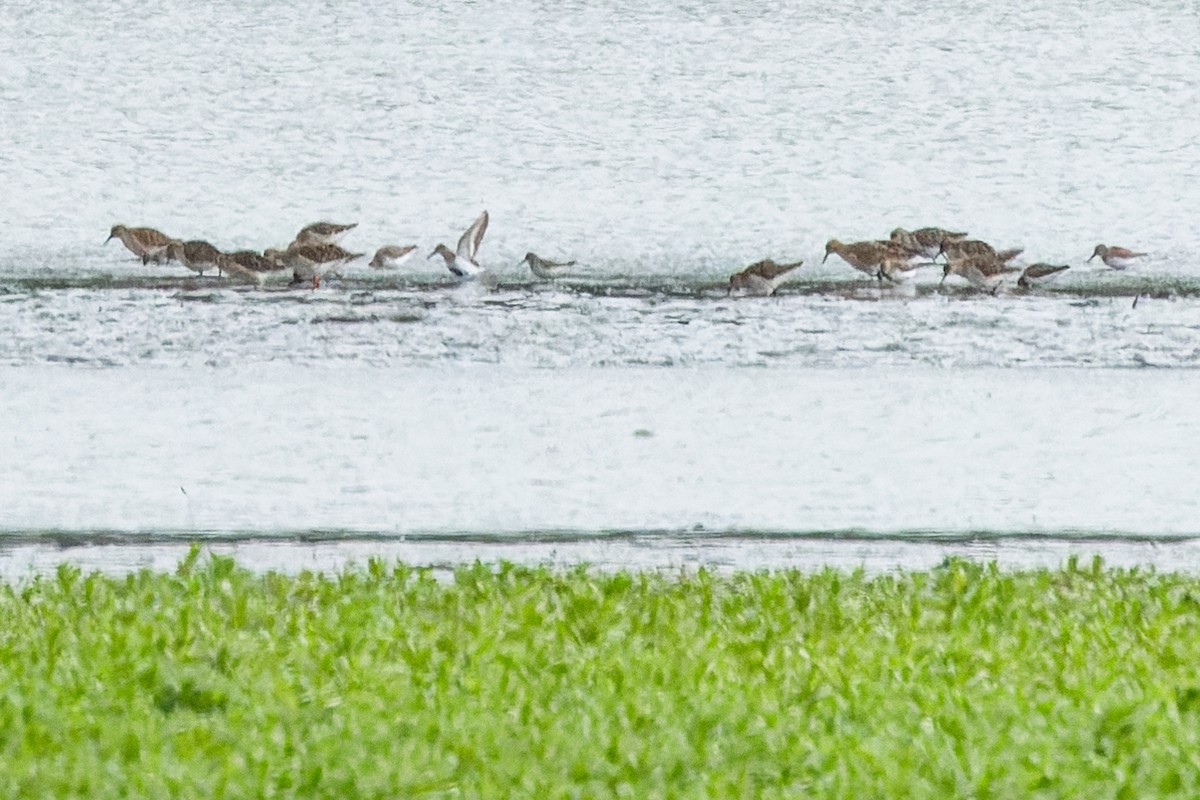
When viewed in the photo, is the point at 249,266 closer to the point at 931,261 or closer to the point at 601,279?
the point at 601,279

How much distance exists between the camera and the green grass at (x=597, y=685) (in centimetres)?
385

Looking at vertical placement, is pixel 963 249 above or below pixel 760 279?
above

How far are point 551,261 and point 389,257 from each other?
766 millimetres

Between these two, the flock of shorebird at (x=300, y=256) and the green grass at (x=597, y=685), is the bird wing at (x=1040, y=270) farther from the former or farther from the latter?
the green grass at (x=597, y=685)

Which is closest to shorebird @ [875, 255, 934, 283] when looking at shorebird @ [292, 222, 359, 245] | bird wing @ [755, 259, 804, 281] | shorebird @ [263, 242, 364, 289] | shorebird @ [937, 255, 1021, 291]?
shorebird @ [937, 255, 1021, 291]

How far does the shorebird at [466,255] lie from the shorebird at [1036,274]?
2.53 metres

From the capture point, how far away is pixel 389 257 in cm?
1038

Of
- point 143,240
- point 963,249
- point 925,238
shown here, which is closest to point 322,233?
point 143,240

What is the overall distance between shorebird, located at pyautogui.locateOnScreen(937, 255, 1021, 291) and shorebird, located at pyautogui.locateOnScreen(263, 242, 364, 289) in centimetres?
278

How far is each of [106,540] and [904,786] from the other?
10.7 ft

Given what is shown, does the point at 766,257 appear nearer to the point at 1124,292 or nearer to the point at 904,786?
the point at 1124,292

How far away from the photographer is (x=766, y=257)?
34.2 feet

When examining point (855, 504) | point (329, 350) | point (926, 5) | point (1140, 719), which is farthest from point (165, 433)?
point (926, 5)

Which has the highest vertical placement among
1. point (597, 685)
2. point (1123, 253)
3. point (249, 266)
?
point (1123, 253)
